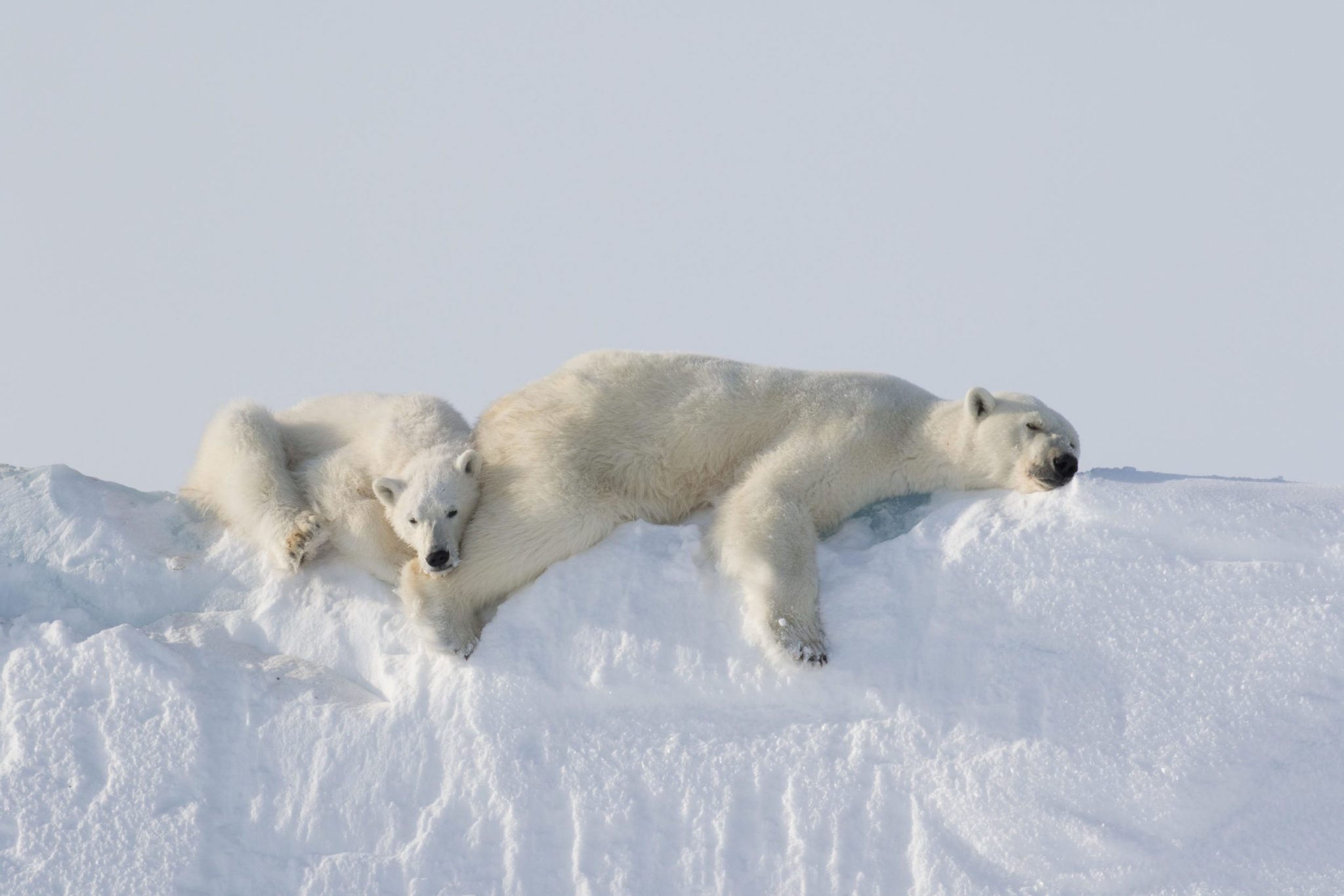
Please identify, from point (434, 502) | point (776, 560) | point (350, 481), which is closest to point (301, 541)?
point (350, 481)

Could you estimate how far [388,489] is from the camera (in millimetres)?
6922

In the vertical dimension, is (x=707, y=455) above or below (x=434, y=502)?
above

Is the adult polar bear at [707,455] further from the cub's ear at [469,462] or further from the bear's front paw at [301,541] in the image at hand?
the bear's front paw at [301,541]

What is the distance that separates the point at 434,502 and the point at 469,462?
0.34 metres

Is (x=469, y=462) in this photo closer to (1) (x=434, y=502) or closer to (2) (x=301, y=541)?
(1) (x=434, y=502)

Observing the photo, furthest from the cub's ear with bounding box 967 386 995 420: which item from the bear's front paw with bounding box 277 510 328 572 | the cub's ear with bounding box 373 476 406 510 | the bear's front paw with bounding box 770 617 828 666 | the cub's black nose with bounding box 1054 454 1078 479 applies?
the bear's front paw with bounding box 277 510 328 572

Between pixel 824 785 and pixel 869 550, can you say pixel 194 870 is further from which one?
pixel 869 550

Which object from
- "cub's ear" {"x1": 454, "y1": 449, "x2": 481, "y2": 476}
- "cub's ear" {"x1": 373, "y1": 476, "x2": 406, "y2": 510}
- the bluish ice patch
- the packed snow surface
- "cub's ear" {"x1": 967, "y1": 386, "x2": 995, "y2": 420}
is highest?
"cub's ear" {"x1": 967, "y1": 386, "x2": 995, "y2": 420}

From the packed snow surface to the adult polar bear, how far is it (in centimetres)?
20

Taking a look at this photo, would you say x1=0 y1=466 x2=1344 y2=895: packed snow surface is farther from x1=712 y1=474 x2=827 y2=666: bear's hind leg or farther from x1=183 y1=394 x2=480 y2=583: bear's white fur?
x1=183 y1=394 x2=480 y2=583: bear's white fur

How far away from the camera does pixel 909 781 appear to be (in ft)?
18.9

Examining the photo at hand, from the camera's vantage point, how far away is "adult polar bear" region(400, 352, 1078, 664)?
6.73 meters

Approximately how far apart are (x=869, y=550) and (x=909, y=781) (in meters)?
1.26

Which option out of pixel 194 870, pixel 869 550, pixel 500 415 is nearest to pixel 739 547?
pixel 869 550
